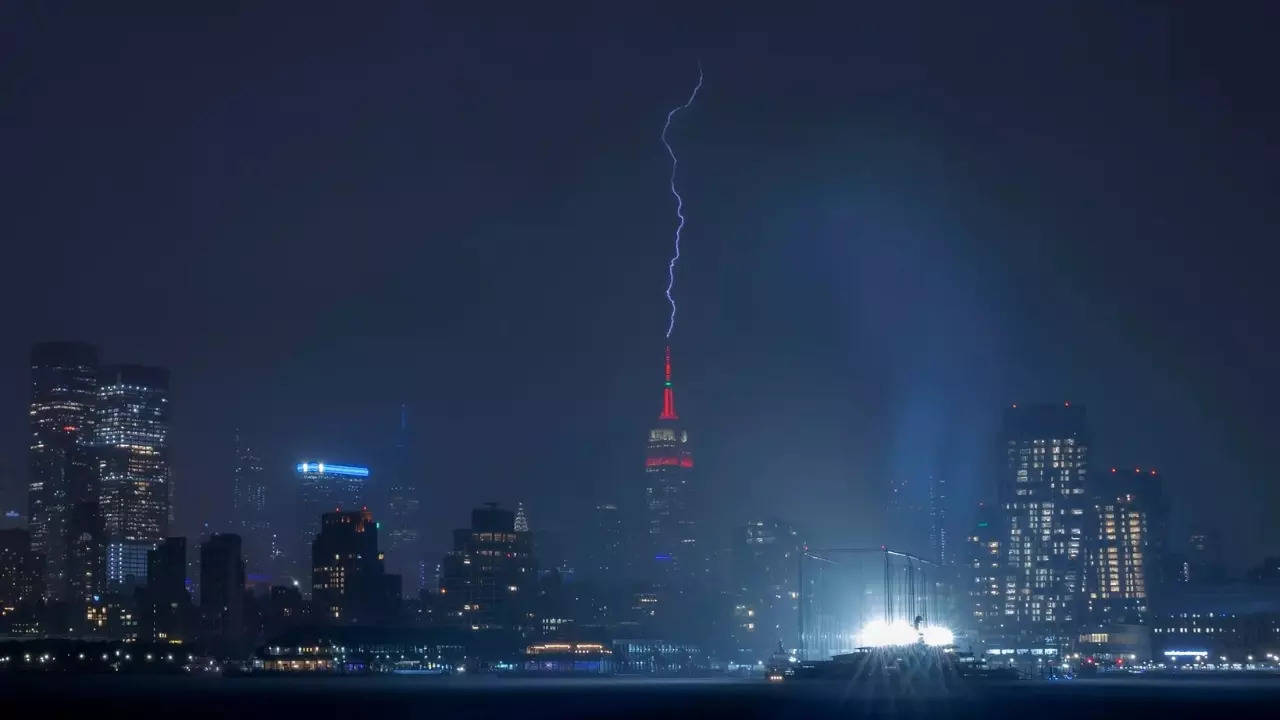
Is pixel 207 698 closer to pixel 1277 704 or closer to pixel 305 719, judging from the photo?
pixel 305 719

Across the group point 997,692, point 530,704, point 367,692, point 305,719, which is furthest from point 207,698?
point 997,692

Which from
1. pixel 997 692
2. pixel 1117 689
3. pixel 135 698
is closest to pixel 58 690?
pixel 135 698

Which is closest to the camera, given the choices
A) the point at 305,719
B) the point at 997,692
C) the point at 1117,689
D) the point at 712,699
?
the point at 305,719

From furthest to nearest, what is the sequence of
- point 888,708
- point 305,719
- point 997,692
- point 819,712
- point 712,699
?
point 997,692 → point 712,699 → point 888,708 → point 819,712 → point 305,719

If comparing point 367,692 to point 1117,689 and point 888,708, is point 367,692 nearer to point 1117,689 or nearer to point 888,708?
point 888,708

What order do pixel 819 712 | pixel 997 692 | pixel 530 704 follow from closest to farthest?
1. pixel 819 712
2. pixel 530 704
3. pixel 997 692

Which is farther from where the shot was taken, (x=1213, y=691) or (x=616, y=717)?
(x=1213, y=691)
